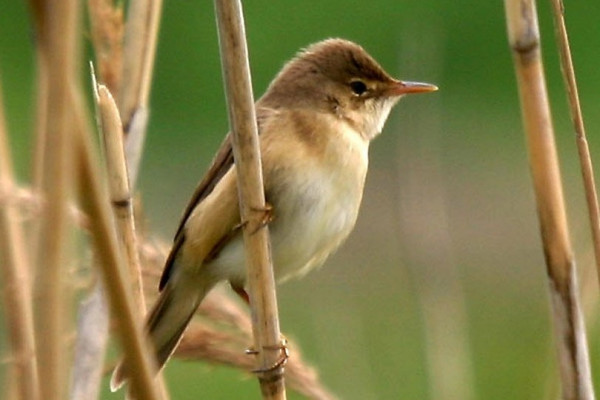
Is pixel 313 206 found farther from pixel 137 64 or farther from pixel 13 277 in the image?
pixel 13 277

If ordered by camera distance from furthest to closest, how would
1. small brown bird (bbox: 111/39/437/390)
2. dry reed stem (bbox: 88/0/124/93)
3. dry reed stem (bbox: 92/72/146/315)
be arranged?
small brown bird (bbox: 111/39/437/390) → dry reed stem (bbox: 88/0/124/93) → dry reed stem (bbox: 92/72/146/315)

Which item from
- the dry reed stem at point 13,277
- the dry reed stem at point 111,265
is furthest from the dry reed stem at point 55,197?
the dry reed stem at point 13,277

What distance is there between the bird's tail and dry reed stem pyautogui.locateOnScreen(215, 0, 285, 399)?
2.43 ft

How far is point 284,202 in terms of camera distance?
332 centimetres

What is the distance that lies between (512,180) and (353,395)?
18.7 feet

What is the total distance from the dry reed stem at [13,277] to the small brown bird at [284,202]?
0.83 meters

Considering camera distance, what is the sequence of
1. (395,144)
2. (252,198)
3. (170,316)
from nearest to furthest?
(252,198)
(170,316)
(395,144)

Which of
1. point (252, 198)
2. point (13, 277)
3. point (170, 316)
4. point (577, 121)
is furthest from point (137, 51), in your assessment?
point (577, 121)

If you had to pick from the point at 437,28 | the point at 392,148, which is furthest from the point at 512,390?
the point at 392,148

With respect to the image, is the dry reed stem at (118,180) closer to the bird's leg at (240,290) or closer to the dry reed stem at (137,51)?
the dry reed stem at (137,51)

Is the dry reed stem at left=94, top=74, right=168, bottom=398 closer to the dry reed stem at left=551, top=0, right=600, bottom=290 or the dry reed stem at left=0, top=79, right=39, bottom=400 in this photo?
the dry reed stem at left=0, top=79, right=39, bottom=400

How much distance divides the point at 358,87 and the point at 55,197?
2.09 metres

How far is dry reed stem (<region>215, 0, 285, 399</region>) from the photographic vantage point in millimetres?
2379

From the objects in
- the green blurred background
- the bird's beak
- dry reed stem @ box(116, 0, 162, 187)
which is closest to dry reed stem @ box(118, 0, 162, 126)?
dry reed stem @ box(116, 0, 162, 187)
